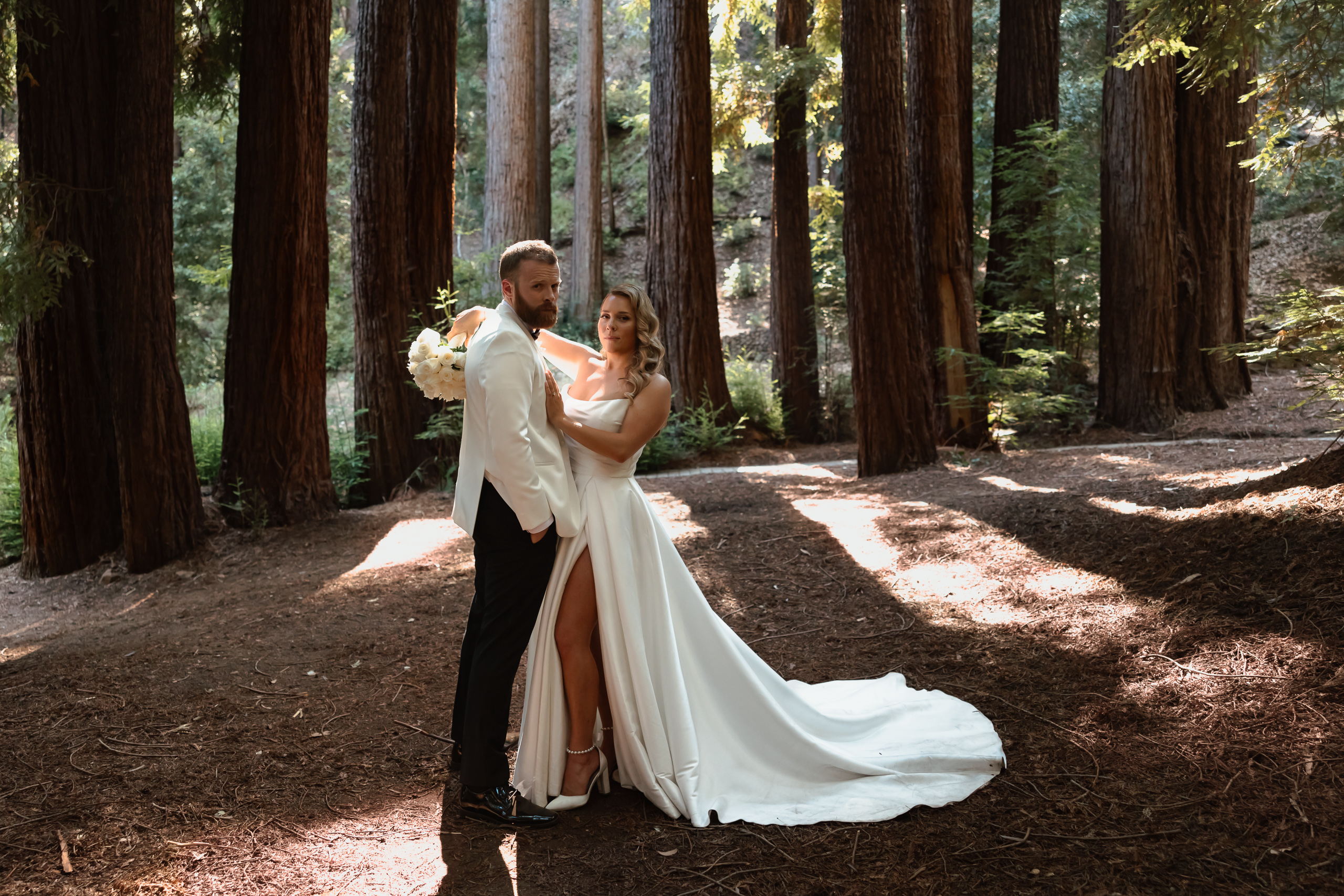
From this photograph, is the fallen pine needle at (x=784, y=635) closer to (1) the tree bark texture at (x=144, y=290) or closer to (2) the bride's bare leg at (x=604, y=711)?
(2) the bride's bare leg at (x=604, y=711)

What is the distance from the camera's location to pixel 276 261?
8.52 metres

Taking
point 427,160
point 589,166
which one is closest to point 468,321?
point 427,160

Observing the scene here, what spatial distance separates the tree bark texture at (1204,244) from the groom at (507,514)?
37.1 feet

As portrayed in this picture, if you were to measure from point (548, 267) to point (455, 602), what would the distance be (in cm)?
349

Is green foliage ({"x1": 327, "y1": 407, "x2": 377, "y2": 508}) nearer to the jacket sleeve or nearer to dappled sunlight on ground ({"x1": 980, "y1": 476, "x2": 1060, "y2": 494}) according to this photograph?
dappled sunlight on ground ({"x1": 980, "y1": 476, "x2": 1060, "y2": 494})

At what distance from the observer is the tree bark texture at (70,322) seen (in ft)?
25.1

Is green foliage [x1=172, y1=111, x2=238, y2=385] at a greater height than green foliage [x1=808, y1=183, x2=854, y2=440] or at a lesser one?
greater

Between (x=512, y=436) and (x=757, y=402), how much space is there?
1093cm

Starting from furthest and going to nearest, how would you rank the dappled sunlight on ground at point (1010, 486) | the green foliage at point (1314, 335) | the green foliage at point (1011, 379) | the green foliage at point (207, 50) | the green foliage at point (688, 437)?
the green foliage at point (688, 437) < the green foliage at point (1011, 379) < the green foliage at point (207, 50) < the dappled sunlight on ground at point (1010, 486) < the green foliage at point (1314, 335)

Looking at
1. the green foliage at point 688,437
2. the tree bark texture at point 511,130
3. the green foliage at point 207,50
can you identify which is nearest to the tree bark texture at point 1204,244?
the green foliage at point 688,437

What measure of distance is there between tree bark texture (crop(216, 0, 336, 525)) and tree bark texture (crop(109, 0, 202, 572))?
0.67 metres

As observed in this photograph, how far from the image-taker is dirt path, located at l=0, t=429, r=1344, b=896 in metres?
3.32

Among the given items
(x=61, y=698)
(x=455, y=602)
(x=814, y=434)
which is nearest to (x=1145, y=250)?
(x=814, y=434)

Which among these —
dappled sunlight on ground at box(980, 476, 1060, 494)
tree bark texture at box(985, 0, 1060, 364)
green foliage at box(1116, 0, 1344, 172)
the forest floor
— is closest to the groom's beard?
the forest floor
